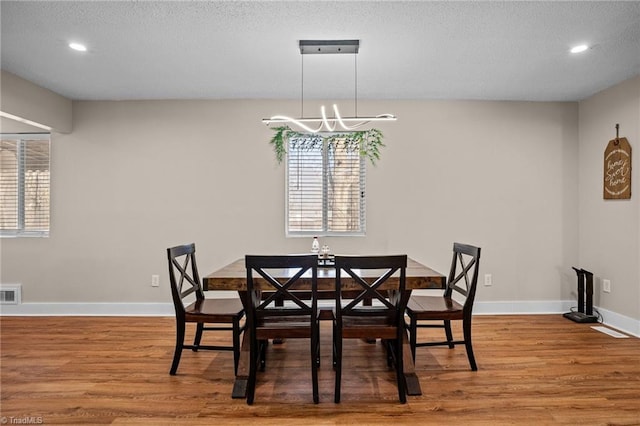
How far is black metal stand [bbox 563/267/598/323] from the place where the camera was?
4.23 metres

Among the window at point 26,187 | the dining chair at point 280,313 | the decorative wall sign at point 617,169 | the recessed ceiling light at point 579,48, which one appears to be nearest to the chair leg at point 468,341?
the dining chair at point 280,313

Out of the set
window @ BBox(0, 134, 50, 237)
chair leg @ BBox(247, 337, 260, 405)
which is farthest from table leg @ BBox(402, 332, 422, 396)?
window @ BBox(0, 134, 50, 237)

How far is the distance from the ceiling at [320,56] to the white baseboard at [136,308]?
2.32m

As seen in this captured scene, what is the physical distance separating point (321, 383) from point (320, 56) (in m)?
2.49

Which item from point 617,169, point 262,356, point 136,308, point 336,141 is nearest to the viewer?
point 262,356

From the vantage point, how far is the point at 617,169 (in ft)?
13.4

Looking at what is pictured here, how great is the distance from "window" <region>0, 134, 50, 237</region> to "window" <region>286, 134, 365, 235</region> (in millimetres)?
2829

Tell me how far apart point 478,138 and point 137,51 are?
3.57 m

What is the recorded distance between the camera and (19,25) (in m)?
2.79

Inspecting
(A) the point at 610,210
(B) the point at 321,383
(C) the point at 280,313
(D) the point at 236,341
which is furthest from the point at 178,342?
(A) the point at 610,210

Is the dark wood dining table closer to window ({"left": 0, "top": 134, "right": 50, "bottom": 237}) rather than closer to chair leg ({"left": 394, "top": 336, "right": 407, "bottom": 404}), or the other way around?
chair leg ({"left": 394, "top": 336, "right": 407, "bottom": 404})

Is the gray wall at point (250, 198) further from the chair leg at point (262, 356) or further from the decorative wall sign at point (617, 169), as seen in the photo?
the chair leg at point (262, 356)

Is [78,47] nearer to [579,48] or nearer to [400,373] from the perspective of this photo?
[400,373]

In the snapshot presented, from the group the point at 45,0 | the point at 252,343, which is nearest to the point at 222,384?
the point at 252,343
